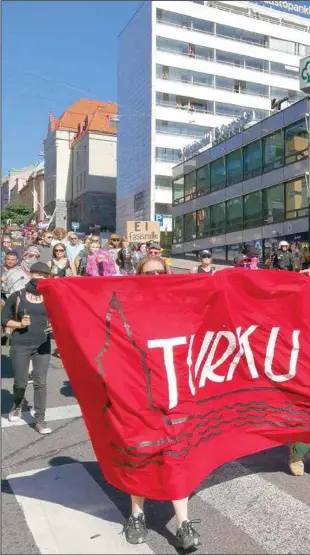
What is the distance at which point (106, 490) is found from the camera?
3.91m

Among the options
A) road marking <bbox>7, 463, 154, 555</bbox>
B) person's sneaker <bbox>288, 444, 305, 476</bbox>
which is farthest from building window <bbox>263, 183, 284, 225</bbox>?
road marking <bbox>7, 463, 154, 555</bbox>

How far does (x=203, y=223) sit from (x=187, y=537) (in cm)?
3418

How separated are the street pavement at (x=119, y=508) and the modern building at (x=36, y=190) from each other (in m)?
80.7

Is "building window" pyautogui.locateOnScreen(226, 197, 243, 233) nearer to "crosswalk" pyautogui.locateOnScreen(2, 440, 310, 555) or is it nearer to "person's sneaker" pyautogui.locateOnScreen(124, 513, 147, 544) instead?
"crosswalk" pyautogui.locateOnScreen(2, 440, 310, 555)

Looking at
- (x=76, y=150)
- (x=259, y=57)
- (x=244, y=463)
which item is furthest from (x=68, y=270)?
(x=76, y=150)

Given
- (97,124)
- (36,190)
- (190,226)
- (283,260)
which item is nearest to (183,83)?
(190,226)

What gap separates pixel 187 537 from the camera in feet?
9.94

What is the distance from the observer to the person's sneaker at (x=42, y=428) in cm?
536

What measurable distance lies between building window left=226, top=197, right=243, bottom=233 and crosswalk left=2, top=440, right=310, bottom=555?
28301 mm

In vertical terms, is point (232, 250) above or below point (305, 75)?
below

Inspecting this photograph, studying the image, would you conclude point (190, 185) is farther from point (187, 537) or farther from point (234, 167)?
point (187, 537)

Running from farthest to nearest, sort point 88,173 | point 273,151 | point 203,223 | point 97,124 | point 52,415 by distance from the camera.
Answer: point 88,173 < point 97,124 < point 203,223 < point 273,151 < point 52,415

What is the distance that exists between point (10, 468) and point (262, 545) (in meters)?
2.20

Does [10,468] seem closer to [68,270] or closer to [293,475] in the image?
[293,475]
